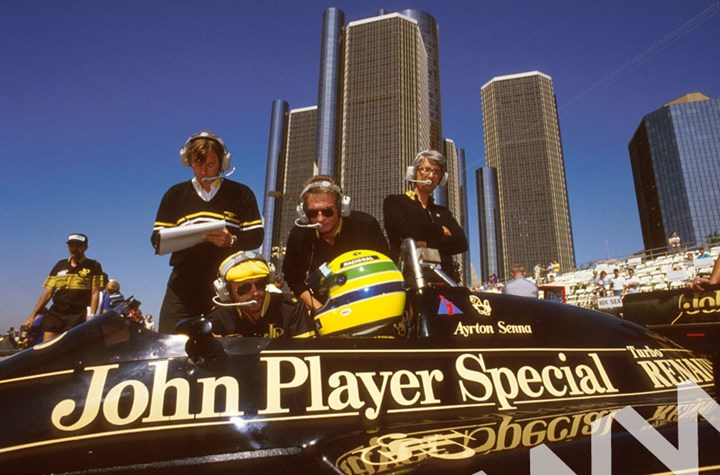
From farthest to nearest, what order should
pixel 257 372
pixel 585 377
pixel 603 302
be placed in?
1. pixel 603 302
2. pixel 585 377
3. pixel 257 372

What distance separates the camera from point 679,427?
137 cm

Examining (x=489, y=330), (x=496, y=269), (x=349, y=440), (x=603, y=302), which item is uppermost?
(x=496, y=269)

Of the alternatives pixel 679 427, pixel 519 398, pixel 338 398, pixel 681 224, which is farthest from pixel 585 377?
pixel 681 224

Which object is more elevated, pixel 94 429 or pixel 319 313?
pixel 319 313

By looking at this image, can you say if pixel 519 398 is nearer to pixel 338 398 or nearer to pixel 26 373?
pixel 338 398

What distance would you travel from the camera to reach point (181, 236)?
2.50 meters

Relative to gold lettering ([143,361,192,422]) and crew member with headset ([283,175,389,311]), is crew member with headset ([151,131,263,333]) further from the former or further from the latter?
gold lettering ([143,361,192,422])

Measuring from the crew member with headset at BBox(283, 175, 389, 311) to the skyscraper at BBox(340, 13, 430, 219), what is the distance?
96.5 metres

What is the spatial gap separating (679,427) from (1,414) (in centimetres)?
235

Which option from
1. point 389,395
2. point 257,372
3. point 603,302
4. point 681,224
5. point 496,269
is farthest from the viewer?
point 496,269

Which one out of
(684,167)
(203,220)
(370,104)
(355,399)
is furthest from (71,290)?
(684,167)

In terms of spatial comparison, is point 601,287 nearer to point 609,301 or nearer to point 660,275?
point 660,275

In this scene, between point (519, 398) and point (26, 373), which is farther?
point (519, 398)

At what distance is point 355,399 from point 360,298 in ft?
1.68
